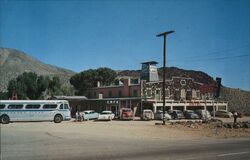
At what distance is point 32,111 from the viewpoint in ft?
146

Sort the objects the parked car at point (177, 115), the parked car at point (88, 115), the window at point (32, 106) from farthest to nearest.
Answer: the parked car at point (177, 115) < the parked car at point (88, 115) < the window at point (32, 106)

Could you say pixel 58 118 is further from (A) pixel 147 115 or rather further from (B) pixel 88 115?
(A) pixel 147 115

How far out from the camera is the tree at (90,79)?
95688mm

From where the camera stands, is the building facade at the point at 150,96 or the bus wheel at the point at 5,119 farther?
the building facade at the point at 150,96

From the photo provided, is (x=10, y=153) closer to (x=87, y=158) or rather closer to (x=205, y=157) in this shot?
(x=87, y=158)

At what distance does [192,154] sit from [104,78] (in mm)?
83446

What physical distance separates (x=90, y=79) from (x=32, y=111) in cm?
5192

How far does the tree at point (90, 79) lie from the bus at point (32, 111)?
47.7m

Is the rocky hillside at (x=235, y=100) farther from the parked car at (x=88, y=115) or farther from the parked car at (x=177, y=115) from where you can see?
the parked car at (x=88, y=115)

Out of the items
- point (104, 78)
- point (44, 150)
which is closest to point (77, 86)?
point (104, 78)

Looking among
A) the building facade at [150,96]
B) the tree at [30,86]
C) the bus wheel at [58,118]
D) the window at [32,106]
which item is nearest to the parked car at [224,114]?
the building facade at [150,96]

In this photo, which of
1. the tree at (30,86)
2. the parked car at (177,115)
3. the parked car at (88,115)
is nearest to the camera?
the parked car at (88,115)

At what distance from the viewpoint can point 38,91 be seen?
90.5 metres

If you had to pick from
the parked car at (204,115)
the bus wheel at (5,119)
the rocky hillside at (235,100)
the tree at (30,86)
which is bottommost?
the bus wheel at (5,119)
